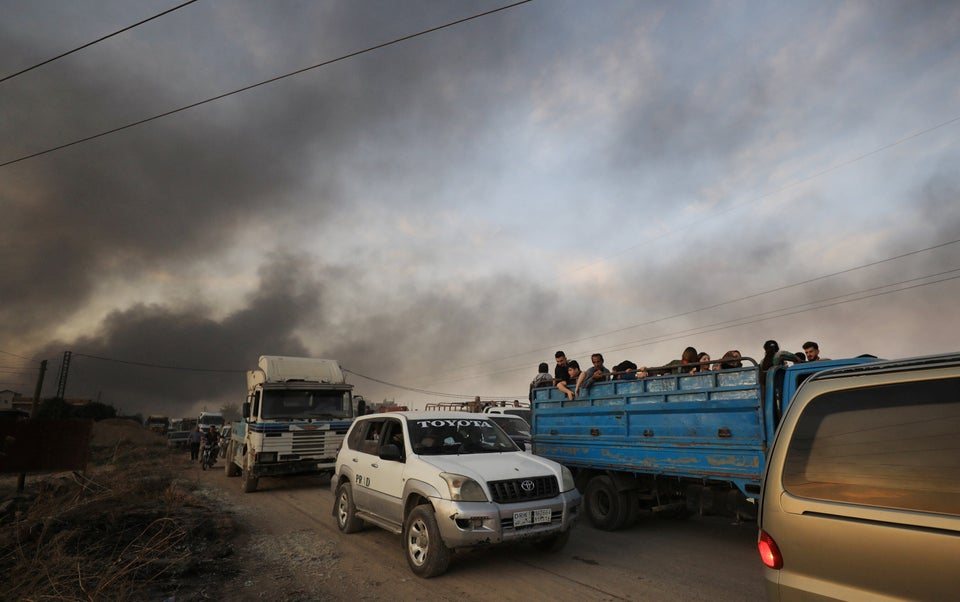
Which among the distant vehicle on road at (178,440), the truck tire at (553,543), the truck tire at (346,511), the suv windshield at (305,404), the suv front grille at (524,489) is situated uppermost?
the suv windshield at (305,404)

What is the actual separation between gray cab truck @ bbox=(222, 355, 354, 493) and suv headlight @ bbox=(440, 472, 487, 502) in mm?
8170

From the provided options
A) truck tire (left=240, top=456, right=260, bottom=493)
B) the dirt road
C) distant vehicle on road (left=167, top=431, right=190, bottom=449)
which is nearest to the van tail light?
the dirt road

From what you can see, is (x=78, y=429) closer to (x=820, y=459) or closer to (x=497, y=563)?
(x=497, y=563)

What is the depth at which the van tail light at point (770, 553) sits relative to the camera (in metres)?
2.48

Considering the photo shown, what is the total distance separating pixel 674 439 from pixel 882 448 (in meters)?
4.87

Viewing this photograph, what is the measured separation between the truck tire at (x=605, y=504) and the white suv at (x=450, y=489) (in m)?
1.85

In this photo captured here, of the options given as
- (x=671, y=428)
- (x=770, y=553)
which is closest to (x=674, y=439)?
(x=671, y=428)

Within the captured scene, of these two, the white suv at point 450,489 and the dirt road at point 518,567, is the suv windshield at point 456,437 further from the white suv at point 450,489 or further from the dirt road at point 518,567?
the dirt road at point 518,567

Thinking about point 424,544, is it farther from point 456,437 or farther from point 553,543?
point 553,543

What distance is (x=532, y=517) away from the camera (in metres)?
5.46

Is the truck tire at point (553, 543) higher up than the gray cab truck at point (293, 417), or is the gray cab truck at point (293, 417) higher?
the gray cab truck at point (293, 417)

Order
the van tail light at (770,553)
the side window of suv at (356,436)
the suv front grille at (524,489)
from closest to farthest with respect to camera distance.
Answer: the van tail light at (770,553) < the suv front grille at (524,489) < the side window of suv at (356,436)

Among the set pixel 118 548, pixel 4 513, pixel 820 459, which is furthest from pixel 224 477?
pixel 820 459

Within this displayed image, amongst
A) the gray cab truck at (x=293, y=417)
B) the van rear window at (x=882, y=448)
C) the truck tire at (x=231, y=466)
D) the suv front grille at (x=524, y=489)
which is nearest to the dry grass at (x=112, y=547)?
the gray cab truck at (x=293, y=417)
